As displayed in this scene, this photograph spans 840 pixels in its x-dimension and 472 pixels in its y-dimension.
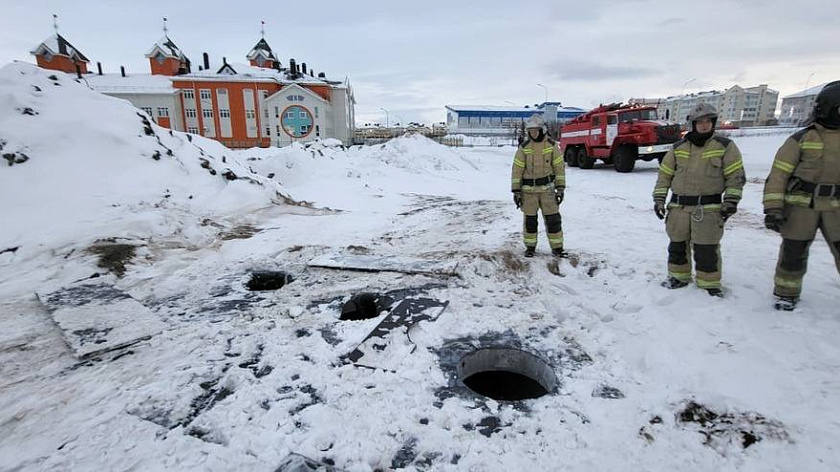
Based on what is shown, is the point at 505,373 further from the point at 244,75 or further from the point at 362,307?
the point at 244,75

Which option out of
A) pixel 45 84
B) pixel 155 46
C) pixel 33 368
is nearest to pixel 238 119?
pixel 155 46

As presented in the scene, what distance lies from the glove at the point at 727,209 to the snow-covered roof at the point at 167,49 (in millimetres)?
53299

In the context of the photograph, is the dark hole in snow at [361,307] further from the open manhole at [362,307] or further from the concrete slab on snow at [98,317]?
the concrete slab on snow at [98,317]

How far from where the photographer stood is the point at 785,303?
339 cm

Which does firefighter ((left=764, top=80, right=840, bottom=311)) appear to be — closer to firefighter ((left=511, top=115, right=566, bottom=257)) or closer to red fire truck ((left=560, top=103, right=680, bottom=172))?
firefighter ((left=511, top=115, right=566, bottom=257))

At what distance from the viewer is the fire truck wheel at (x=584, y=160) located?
15.8 m

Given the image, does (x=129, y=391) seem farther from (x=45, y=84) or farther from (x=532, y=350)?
(x=45, y=84)

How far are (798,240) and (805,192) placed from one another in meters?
0.38

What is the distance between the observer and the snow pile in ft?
18.6

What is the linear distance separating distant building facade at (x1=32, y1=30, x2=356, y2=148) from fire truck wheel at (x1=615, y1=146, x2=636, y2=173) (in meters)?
34.0

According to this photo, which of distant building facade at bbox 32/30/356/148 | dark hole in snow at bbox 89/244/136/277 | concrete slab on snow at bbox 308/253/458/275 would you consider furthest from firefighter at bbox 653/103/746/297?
distant building facade at bbox 32/30/356/148

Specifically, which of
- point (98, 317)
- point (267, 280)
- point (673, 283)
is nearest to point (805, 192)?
point (673, 283)

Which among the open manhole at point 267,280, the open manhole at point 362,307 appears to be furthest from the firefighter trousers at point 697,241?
the open manhole at point 267,280

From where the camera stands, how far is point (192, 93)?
135 ft
